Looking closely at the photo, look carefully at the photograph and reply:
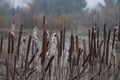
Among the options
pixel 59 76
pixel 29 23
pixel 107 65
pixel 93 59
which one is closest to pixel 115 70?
pixel 107 65

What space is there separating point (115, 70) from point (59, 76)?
69 cm

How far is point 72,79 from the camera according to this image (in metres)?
3.04

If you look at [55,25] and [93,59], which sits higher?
[55,25]

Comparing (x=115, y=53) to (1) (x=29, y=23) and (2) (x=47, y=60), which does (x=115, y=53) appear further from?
(1) (x=29, y=23)

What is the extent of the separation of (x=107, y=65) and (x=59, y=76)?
1.76 feet

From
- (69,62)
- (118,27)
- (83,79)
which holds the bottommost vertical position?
(83,79)

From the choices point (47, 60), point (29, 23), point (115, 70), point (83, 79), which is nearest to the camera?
point (47, 60)

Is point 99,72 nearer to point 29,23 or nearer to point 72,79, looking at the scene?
point 72,79

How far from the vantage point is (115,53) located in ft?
11.4

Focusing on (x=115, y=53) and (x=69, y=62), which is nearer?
(x=69, y=62)

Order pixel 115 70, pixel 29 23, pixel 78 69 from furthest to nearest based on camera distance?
pixel 29 23, pixel 115 70, pixel 78 69

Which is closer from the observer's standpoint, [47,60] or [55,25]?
[47,60]

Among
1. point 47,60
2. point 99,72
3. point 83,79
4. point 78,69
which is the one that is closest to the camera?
point 47,60

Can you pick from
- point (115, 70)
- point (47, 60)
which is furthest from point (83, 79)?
point (47, 60)
